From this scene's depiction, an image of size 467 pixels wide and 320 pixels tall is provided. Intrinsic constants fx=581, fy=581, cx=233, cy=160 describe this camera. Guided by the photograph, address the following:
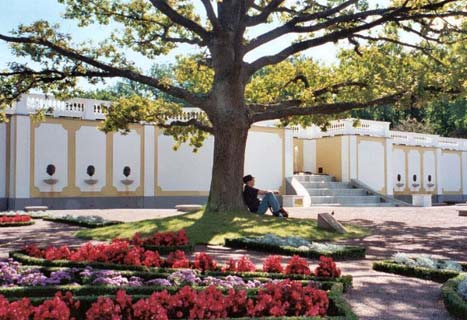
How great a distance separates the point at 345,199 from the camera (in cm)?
2847

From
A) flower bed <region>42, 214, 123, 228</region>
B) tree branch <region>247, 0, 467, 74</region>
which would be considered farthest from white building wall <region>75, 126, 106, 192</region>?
tree branch <region>247, 0, 467, 74</region>

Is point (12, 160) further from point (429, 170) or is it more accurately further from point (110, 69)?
point (429, 170)

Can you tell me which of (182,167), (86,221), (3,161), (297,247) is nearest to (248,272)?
(297,247)

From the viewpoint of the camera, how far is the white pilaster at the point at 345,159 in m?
32.1

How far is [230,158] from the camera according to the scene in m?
14.8

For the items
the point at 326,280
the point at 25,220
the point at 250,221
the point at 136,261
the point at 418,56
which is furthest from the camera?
the point at 418,56

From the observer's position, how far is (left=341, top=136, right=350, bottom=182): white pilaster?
32.1 m

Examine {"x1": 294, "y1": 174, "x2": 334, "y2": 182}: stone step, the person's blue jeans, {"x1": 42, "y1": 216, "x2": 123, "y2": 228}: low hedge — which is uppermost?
{"x1": 294, "y1": 174, "x2": 334, "y2": 182}: stone step

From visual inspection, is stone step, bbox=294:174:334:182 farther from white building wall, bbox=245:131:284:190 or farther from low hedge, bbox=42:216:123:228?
low hedge, bbox=42:216:123:228

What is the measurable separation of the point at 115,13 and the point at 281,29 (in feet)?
17.2

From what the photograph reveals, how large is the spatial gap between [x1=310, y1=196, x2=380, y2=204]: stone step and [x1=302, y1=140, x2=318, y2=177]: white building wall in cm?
564

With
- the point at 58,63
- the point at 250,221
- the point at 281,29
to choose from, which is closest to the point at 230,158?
the point at 250,221

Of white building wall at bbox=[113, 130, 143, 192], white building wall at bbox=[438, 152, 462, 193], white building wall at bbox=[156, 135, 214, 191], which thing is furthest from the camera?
white building wall at bbox=[438, 152, 462, 193]

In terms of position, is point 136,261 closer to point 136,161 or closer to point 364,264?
point 364,264
